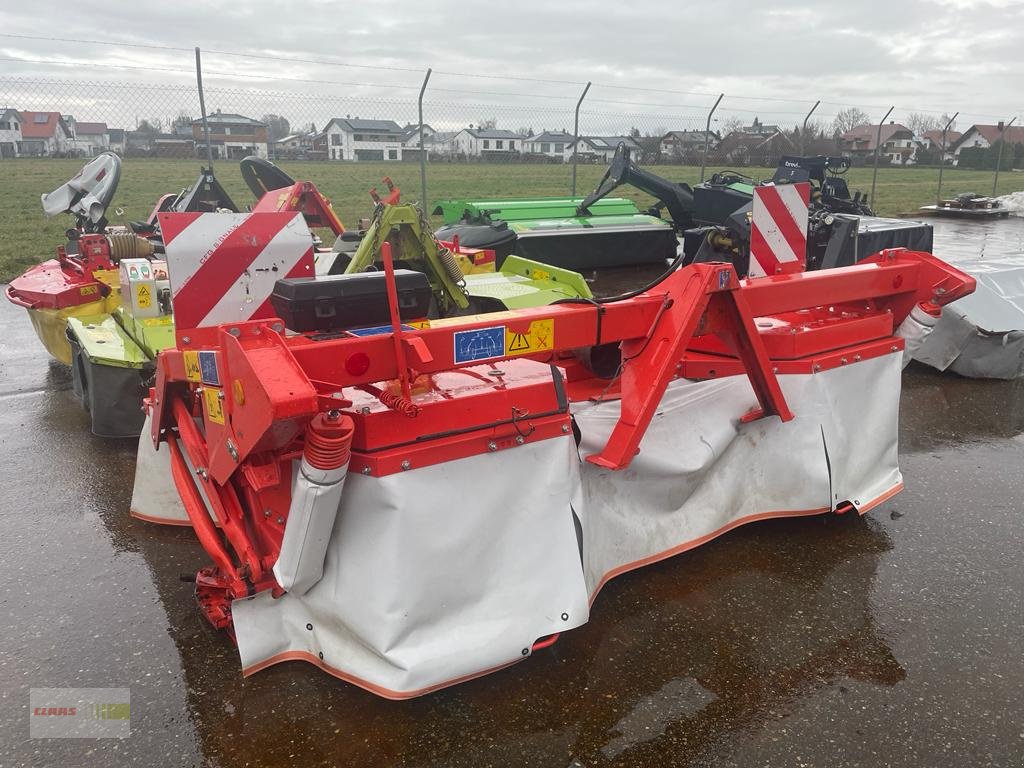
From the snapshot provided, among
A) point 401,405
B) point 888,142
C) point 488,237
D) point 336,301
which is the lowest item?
point 488,237

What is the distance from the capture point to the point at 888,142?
44.9m

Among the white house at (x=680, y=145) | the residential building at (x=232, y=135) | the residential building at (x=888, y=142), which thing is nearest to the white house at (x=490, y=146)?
the white house at (x=680, y=145)

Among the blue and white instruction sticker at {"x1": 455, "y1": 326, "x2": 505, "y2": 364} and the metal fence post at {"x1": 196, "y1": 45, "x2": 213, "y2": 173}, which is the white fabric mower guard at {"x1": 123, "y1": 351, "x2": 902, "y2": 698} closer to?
the blue and white instruction sticker at {"x1": 455, "y1": 326, "x2": 505, "y2": 364}

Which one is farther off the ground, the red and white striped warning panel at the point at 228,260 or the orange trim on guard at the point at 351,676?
the red and white striped warning panel at the point at 228,260

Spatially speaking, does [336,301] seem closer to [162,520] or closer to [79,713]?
[79,713]

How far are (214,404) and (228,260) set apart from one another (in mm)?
661

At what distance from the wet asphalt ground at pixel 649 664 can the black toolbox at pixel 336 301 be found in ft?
3.74

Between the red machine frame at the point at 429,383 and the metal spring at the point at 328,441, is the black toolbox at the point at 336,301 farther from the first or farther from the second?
the metal spring at the point at 328,441

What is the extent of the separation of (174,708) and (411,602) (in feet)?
2.64

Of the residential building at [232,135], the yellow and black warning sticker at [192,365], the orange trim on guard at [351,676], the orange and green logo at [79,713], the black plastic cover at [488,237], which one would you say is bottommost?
the orange and green logo at [79,713]

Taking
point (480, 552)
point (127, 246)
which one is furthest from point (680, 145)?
point (480, 552)

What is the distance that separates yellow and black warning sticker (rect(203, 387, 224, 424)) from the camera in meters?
2.30

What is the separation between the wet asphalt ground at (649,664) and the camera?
2.23 m

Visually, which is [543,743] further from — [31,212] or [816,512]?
[31,212]
